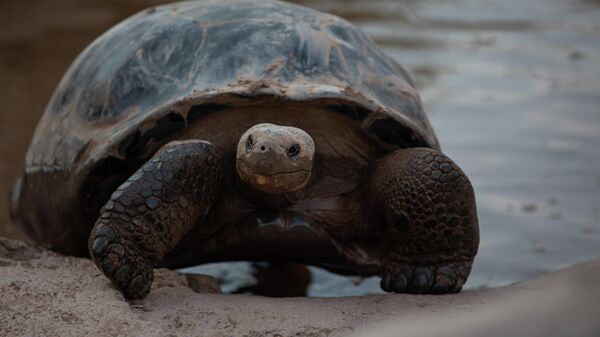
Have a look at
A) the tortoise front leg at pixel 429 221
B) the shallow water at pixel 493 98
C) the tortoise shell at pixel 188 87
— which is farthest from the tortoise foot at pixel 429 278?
the shallow water at pixel 493 98

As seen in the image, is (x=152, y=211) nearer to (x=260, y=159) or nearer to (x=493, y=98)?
(x=260, y=159)

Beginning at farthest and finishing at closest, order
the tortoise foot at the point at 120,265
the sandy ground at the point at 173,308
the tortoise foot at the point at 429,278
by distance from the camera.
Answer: the tortoise foot at the point at 429,278 < the tortoise foot at the point at 120,265 < the sandy ground at the point at 173,308

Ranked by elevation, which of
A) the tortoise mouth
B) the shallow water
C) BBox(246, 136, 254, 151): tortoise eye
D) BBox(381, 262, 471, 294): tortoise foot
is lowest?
the shallow water

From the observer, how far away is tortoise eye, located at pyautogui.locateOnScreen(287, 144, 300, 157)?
10.4 ft

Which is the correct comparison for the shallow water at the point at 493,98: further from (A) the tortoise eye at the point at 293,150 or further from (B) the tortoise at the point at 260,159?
(A) the tortoise eye at the point at 293,150

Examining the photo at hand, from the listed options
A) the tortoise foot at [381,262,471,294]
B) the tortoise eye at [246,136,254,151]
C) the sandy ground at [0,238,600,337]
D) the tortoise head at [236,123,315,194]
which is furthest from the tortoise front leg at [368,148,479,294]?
the tortoise eye at [246,136,254,151]

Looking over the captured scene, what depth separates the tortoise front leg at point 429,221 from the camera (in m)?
3.39

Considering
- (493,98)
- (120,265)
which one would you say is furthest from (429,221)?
(493,98)

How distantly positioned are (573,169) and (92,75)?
2.75 m

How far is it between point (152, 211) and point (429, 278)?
99 centimetres

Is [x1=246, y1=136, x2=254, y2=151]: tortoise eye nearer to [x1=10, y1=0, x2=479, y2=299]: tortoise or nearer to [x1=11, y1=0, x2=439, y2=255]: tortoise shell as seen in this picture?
[x1=10, y1=0, x2=479, y2=299]: tortoise

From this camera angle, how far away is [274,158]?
10.2 feet

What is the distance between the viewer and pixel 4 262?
3170mm

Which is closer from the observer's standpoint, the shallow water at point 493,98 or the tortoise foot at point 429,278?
the tortoise foot at point 429,278
